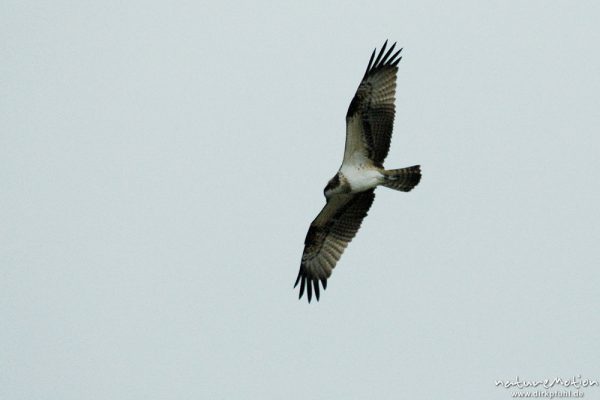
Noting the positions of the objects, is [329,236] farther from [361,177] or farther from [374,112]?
[374,112]

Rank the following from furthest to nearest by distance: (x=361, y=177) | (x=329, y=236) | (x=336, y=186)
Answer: (x=329, y=236) < (x=336, y=186) < (x=361, y=177)

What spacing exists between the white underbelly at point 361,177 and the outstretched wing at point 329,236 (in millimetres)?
515

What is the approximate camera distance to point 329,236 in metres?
14.0

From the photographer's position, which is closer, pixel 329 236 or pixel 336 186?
pixel 336 186

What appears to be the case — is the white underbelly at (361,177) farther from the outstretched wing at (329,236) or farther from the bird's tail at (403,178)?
the outstretched wing at (329,236)

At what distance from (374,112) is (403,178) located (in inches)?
37.0

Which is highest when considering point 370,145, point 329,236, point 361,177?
point 370,145

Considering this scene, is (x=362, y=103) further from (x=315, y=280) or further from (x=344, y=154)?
(x=315, y=280)

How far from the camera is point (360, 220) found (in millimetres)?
13852

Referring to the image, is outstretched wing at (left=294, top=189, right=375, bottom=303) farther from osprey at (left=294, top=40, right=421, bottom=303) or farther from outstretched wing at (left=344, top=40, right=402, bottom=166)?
outstretched wing at (left=344, top=40, right=402, bottom=166)

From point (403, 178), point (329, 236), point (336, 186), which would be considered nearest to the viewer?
point (403, 178)

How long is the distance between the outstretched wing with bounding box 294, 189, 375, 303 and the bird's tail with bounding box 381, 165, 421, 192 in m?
0.73

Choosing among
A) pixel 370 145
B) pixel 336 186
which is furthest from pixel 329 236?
pixel 370 145

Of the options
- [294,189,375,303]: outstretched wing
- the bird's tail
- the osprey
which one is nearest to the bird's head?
the osprey
